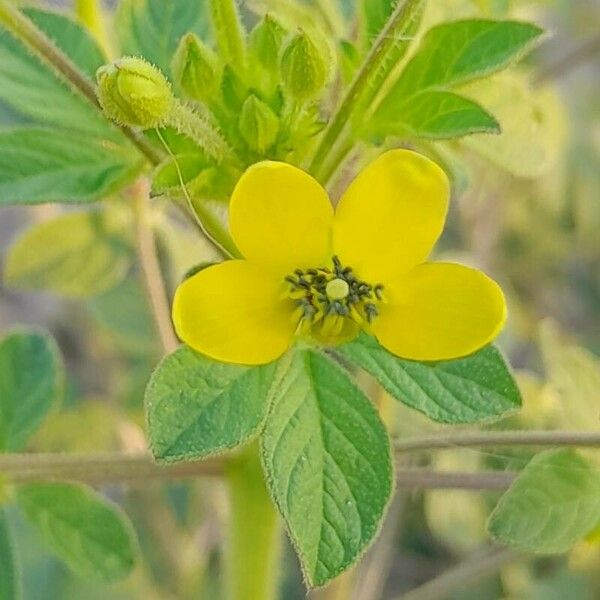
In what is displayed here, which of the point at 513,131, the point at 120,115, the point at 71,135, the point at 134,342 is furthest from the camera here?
the point at 134,342

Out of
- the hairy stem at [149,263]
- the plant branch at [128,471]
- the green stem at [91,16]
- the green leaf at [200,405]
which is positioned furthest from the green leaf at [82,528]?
the green stem at [91,16]

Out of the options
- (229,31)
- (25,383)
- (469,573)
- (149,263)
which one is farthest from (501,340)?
(229,31)

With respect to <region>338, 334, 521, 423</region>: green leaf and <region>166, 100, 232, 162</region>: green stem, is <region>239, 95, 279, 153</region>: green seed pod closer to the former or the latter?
<region>166, 100, 232, 162</region>: green stem

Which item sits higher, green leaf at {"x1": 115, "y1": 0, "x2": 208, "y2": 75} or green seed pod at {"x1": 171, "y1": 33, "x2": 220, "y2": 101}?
green seed pod at {"x1": 171, "y1": 33, "x2": 220, "y2": 101}

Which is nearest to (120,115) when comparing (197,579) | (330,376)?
(330,376)

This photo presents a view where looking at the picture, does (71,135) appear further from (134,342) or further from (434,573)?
(434,573)

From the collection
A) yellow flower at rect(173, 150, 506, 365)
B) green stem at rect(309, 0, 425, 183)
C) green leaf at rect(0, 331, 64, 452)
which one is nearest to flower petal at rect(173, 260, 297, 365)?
yellow flower at rect(173, 150, 506, 365)
